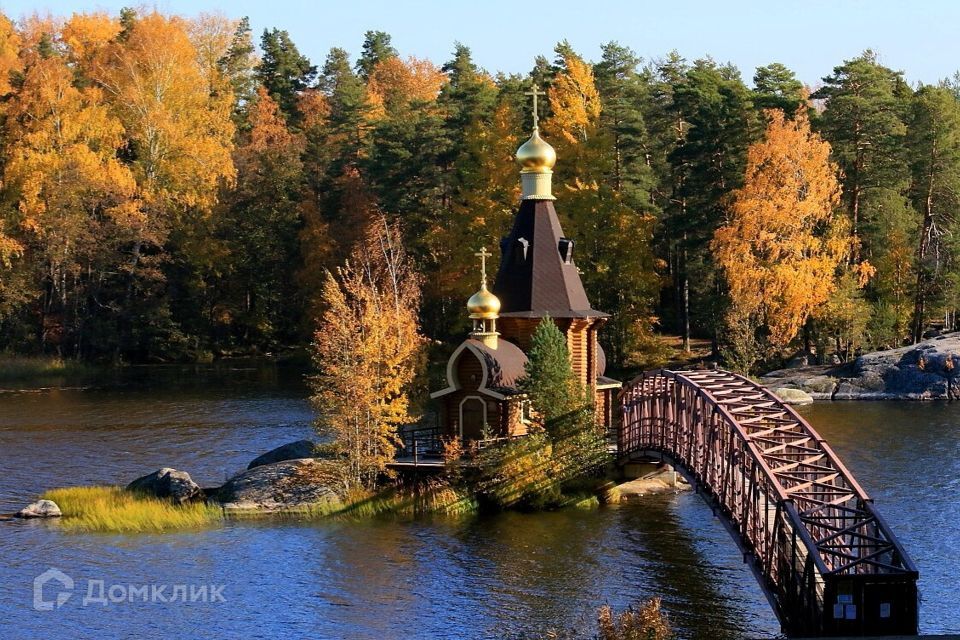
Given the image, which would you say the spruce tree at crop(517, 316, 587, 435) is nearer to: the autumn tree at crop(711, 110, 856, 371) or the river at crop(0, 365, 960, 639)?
the river at crop(0, 365, 960, 639)

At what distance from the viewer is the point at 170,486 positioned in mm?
32875

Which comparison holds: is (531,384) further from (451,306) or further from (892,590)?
(451,306)

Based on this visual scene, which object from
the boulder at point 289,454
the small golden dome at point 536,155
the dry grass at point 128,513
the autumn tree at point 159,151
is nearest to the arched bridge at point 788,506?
the small golden dome at point 536,155

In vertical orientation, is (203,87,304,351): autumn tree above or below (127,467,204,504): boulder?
above

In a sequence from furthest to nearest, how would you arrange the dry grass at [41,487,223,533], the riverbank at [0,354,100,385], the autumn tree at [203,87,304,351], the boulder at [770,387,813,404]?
1. the autumn tree at [203,87,304,351]
2. the riverbank at [0,354,100,385]
3. the boulder at [770,387,813,404]
4. the dry grass at [41,487,223,533]

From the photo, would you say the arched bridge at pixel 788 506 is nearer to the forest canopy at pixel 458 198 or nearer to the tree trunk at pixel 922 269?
the forest canopy at pixel 458 198

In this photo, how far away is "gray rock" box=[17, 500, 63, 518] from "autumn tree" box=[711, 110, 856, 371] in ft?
93.2

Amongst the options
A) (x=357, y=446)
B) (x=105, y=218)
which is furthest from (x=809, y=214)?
(x=105, y=218)

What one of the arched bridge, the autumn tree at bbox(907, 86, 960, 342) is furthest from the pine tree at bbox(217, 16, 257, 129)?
the arched bridge

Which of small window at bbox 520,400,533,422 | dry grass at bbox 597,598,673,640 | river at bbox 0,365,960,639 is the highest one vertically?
small window at bbox 520,400,533,422

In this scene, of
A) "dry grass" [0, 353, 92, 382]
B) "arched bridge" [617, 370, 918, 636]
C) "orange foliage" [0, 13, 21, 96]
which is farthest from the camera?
"orange foliage" [0, 13, 21, 96]

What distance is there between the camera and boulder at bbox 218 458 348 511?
31875 mm

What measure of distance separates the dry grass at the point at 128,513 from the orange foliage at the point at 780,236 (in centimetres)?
2720

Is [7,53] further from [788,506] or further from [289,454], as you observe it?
[788,506]
